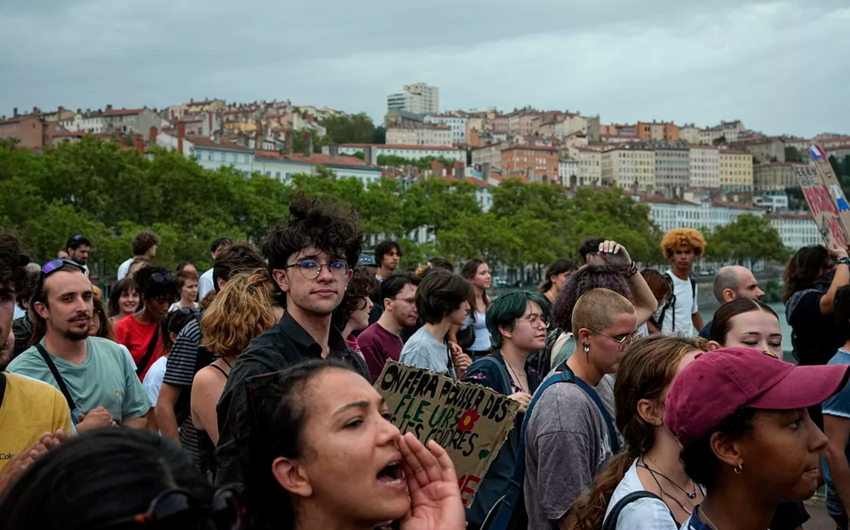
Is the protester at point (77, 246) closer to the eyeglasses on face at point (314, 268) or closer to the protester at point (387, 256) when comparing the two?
the protester at point (387, 256)

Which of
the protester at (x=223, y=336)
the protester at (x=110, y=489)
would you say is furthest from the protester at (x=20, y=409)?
the protester at (x=110, y=489)

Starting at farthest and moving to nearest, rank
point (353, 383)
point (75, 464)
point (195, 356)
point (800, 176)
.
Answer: point (800, 176) → point (195, 356) → point (353, 383) → point (75, 464)

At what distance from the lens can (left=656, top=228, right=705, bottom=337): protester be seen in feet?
25.5

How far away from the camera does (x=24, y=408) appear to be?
3277mm

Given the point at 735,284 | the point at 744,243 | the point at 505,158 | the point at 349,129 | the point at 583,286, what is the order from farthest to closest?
the point at 349,129, the point at 505,158, the point at 744,243, the point at 735,284, the point at 583,286

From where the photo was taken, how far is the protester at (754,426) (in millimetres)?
2516

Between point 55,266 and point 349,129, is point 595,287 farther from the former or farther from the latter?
point 349,129

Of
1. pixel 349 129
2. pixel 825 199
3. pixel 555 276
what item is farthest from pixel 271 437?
pixel 349 129

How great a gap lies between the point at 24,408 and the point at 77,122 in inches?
6894

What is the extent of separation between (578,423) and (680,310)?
176 inches

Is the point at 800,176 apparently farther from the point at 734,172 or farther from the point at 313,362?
the point at 734,172

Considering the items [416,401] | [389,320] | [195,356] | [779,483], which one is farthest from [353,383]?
[389,320]

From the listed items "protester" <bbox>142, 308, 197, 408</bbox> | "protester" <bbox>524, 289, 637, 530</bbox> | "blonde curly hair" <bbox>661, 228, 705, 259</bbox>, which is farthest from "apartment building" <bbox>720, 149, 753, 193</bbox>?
"protester" <bbox>524, 289, 637, 530</bbox>

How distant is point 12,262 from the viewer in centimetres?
372
